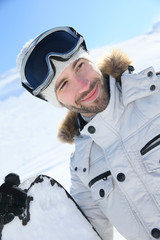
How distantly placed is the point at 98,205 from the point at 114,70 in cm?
108

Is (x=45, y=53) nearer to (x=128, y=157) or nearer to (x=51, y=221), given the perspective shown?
(x=128, y=157)

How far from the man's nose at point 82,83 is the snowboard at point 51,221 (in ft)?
2.76

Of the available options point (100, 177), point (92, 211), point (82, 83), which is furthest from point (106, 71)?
point (92, 211)

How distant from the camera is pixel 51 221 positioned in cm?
191

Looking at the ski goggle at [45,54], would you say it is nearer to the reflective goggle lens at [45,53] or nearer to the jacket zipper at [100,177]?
the reflective goggle lens at [45,53]

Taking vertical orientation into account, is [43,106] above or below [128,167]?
above

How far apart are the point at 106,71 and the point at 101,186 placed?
868mm

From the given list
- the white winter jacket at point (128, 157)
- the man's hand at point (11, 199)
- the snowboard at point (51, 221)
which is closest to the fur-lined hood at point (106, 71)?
the white winter jacket at point (128, 157)

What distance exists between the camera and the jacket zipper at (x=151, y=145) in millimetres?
1495

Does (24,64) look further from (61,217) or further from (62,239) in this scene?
(62,239)

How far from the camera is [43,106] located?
1288 centimetres

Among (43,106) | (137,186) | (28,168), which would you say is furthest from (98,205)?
(43,106)

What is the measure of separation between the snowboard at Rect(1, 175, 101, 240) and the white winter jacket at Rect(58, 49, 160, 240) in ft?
0.70

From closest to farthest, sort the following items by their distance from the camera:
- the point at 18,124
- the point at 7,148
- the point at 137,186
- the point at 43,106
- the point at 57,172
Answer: the point at 137,186
the point at 57,172
the point at 7,148
the point at 18,124
the point at 43,106
